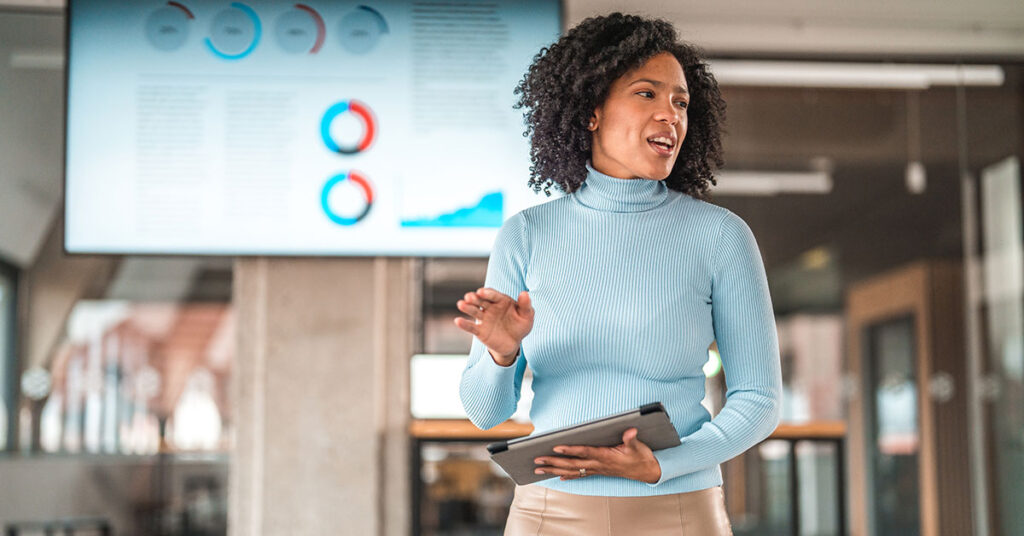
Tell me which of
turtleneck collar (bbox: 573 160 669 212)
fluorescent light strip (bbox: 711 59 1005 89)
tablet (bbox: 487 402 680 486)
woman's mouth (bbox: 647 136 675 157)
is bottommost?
tablet (bbox: 487 402 680 486)

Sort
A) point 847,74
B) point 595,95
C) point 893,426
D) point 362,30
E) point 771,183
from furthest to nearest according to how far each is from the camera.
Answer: point 893,426 < point 771,183 < point 847,74 < point 362,30 < point 595,95

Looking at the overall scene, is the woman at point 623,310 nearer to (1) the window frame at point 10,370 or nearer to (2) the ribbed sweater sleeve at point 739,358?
(2) the ribbed sweater sleeve at point 739,358

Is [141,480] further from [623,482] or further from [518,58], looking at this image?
[623,482]

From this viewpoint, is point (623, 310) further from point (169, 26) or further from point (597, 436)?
point (169, 26)

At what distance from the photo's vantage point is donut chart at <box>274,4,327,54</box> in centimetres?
367

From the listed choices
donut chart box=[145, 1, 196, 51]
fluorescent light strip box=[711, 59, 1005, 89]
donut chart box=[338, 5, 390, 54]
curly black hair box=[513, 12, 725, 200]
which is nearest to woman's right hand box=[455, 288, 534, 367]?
curly black hair box=[513, 12, 725, 200]

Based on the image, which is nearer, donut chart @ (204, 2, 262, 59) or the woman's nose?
the woman's nose

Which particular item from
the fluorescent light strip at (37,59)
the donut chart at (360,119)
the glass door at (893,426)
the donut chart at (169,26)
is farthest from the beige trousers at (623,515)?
the glass door at (893,426)

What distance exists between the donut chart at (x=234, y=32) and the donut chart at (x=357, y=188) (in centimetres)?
58

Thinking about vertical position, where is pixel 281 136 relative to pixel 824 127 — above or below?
below

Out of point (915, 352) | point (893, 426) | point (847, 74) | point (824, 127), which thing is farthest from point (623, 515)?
point (915, 352)

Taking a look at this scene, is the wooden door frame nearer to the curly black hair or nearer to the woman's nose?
the curly black hair

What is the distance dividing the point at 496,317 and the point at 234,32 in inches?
111

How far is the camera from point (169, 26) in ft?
12.0
